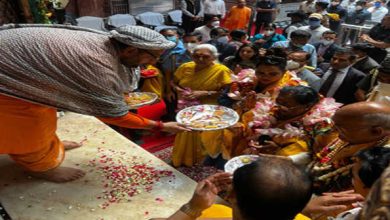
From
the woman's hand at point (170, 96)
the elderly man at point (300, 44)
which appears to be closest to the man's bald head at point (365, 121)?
the woman's hand at point (170, 96)

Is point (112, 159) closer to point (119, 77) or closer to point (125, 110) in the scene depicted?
point (125, 110)

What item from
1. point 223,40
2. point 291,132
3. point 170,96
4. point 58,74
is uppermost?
point 58,74

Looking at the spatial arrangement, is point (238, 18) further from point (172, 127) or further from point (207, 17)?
point (172, 127)

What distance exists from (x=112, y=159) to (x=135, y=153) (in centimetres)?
21

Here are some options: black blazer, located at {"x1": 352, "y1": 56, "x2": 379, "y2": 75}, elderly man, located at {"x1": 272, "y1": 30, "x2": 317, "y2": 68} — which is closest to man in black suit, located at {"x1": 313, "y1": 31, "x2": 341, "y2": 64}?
elderly man, located at {"x1": 272, "y1": 30, "x2": 317, "y2": 68}

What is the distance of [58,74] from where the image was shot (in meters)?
2.13

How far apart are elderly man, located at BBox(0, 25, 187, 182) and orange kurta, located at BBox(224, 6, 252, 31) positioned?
6.52 meters

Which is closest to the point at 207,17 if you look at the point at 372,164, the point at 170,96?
the point at 170,96

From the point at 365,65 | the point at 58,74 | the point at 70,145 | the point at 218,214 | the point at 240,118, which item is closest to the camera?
the point at 218,214

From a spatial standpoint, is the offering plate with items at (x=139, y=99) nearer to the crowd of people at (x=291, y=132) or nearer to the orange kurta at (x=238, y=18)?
the crowd of people at (x=291, y=132)

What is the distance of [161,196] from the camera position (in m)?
2.47

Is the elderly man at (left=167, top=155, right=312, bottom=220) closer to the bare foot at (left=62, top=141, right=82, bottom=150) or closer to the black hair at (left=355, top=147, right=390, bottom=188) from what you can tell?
the black hair at (left=355, top=147, right=390, bottom=188)

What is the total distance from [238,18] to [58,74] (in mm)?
6931

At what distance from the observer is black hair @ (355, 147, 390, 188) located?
131 cm
